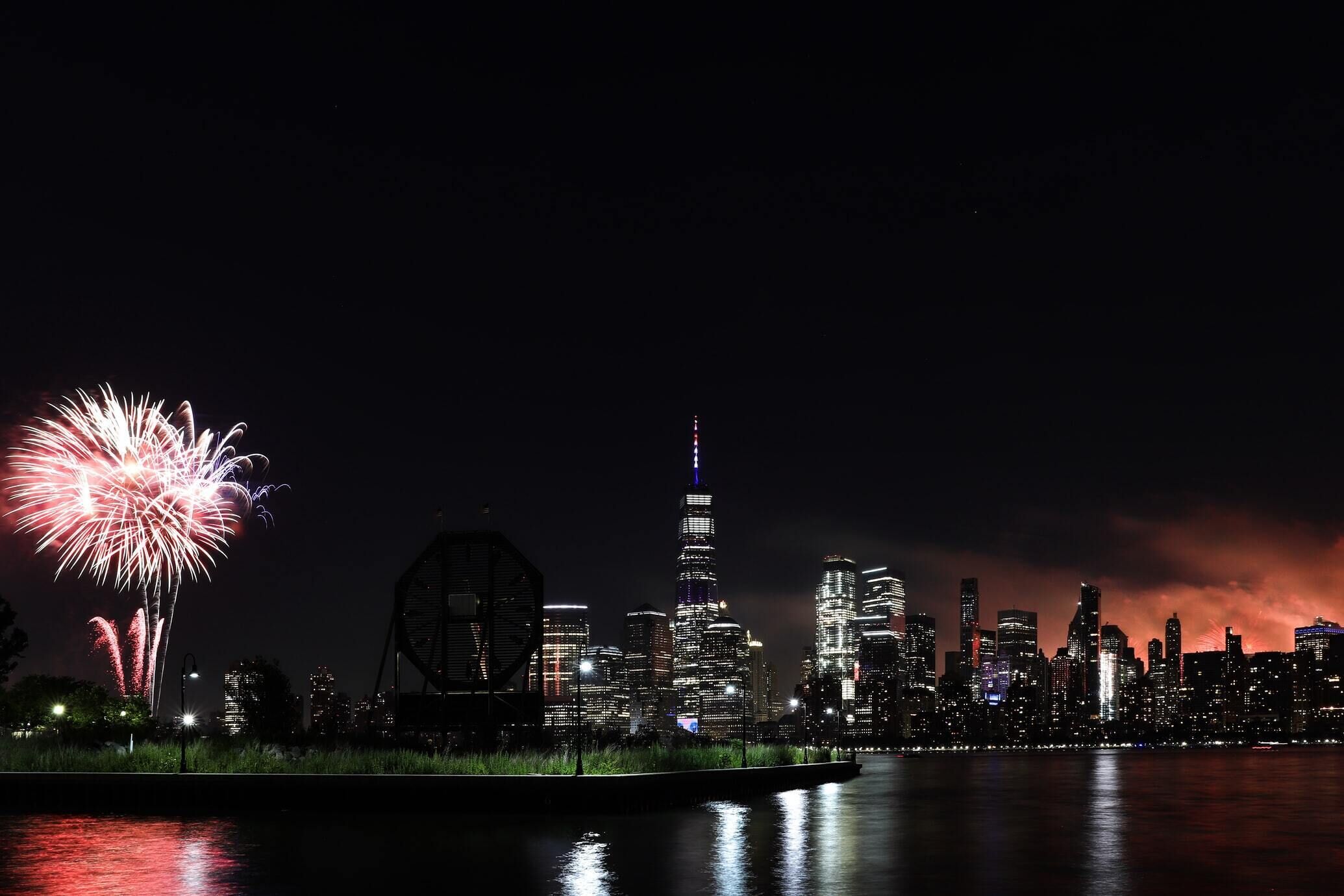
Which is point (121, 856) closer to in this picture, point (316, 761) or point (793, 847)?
point (793, 847)

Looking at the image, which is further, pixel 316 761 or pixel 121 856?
pixel 316 761

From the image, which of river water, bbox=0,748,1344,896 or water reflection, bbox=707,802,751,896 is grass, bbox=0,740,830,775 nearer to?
river water, bbox=0,748,1344,896

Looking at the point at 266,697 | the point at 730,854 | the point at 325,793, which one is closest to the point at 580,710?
the point at 325,793

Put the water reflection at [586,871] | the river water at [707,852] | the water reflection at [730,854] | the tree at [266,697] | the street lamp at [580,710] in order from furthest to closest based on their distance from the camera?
the tree at [266,697]
the street lamp at [580,710]
the river water at [707,852]
the water reflection at [730,854]
the water reflection at [586,871]

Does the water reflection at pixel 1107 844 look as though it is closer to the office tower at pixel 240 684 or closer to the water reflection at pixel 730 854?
the water reflection at pixel 730 854

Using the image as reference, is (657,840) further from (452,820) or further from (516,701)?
(516,701)

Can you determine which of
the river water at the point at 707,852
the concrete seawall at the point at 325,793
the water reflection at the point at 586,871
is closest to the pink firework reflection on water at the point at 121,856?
the river water at the point at 707,852

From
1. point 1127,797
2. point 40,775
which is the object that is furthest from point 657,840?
point 1127,797
